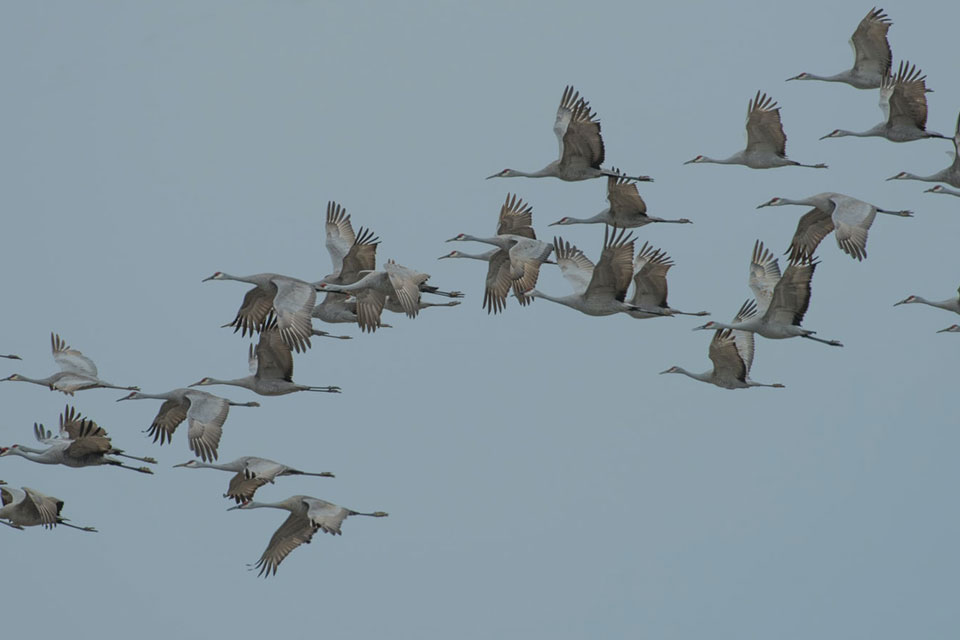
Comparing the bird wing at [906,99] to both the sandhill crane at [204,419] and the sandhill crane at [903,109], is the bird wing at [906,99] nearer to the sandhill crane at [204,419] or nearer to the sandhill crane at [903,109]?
the sandhill crane at [903,109]

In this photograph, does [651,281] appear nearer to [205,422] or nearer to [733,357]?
[733,357]

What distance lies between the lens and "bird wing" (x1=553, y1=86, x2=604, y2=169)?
2225 cm

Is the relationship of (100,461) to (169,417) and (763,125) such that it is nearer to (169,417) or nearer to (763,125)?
(169,417)

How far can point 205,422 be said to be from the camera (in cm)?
2056

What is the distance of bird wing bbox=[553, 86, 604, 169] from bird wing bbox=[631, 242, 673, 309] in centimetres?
159

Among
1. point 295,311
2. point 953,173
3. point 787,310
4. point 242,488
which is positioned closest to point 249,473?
point 242,488

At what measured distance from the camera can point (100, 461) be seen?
70.1ft

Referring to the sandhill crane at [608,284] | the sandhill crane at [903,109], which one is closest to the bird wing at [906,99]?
the sandhill crane at [903,109]

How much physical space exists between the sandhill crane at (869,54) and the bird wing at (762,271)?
3081 millimetres

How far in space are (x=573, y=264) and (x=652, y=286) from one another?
2012 mm

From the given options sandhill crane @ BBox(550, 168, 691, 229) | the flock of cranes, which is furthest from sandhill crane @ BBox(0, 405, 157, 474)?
sandhill crane @ BBox(550, 168, 691, 229)

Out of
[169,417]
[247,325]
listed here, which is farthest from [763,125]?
[169,417]

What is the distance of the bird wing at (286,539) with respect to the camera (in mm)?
20828

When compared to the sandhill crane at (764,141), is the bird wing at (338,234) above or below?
below
